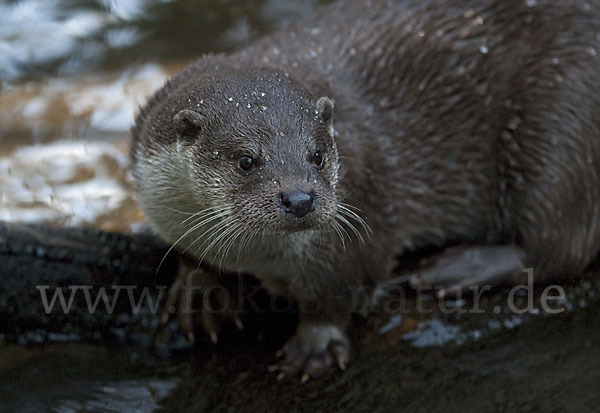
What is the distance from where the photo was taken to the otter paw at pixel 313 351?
113 inches

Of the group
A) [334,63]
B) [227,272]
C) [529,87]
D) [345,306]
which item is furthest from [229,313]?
[529,87]

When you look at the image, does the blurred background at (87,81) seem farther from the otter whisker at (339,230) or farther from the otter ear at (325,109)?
the otter ear at (325,109)

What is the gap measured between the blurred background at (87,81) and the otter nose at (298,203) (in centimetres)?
117

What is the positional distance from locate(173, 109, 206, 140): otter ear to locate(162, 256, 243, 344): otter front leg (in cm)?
62

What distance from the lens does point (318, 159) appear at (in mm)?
2461

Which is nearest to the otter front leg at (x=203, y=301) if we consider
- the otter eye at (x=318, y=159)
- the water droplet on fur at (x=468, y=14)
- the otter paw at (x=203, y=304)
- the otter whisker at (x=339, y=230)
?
the otter paw at (x=203, y=304)

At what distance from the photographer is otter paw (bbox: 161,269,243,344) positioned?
300 cm

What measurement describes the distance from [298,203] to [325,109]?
0.40 m

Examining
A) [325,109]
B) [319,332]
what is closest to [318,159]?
[325,109]

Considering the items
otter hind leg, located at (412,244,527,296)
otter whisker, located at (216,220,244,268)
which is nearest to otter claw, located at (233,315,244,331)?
otter whisker, located at (216,220,244,268)

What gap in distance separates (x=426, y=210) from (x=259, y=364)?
0.91 meters

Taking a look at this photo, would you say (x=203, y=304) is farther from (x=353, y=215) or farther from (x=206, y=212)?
(x=353, y=215)

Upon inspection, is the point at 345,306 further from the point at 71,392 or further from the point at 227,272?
the point at 71,392

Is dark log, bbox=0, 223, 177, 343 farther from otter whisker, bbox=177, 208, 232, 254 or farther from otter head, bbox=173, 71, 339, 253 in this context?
otter head, bbox=173, 71, 339, 253
